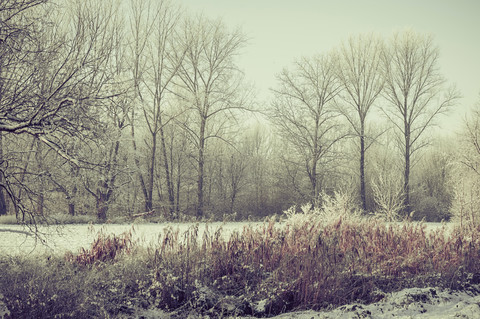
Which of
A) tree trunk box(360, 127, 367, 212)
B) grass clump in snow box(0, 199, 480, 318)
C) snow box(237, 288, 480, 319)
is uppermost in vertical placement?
tree trunk box(360, 127, 367, 212)

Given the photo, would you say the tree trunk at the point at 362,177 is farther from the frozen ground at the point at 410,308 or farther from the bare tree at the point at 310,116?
the frozen ground at the point at 410,308

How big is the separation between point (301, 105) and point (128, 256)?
18442 millimetres

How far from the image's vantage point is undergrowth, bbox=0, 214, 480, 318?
6.42m

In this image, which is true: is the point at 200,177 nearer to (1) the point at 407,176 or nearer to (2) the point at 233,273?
(1) the point at 407,176

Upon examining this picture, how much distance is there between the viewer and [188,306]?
6945mm

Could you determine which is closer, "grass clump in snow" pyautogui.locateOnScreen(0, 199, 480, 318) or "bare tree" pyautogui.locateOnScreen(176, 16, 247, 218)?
"grass clump in snow" pyautogui.locateOnScreen(0, 199, 480, 318)

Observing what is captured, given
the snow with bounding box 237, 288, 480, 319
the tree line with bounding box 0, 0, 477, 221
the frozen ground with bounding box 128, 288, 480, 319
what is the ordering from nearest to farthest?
1. the frozen ground with bounding box 128, 288, 480, 319
2. the snow with bounding box 237, 288, 480, 319
3. the tree line with bounding box 0, 0, 477, 221

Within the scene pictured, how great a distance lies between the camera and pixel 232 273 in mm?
7848

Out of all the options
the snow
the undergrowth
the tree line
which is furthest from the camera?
the tree line

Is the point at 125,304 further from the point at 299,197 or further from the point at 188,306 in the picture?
the point at 299,197

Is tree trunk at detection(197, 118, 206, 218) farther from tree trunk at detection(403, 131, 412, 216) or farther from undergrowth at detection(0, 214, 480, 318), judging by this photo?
undergrowth at detection(0, 214, 480, 318)

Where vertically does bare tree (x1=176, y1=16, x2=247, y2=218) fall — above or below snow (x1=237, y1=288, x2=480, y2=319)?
above

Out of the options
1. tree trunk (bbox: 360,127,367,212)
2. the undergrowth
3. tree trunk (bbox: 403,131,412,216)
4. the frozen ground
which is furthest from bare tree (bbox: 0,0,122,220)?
tree trunk (bbox: 403,131,412,216)

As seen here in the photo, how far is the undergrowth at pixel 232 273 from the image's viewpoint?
6422 mm
